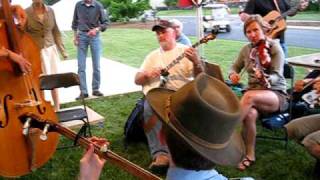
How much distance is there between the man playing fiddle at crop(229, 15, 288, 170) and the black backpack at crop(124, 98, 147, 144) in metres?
1.01

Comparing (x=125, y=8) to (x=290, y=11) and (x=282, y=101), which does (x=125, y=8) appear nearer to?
(x=290, y=11)

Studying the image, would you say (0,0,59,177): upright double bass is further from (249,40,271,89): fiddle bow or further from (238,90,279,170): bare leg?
(249,40,271,89): fiddle bow

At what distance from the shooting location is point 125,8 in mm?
18297

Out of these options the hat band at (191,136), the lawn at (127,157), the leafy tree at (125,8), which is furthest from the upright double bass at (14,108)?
the leafy tree at (125,8)

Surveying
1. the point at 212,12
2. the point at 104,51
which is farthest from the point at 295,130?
the point at 212,12

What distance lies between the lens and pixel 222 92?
1.46 metres

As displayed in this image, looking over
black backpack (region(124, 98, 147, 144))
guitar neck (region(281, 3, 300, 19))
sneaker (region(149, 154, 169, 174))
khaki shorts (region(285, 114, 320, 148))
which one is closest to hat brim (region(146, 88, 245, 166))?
khaki shorts (region(285, 114, 320, 148))

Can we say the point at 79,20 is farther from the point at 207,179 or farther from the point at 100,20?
the point at 207,179

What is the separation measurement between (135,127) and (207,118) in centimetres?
272

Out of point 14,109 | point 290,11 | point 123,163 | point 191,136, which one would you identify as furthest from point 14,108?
point 290,11

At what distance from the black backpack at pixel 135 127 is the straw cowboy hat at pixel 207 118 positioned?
7.97 feet

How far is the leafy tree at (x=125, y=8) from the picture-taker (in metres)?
18.2

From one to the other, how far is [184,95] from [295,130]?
195cm

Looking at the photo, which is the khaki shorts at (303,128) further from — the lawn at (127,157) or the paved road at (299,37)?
the paved road at (299,37)
